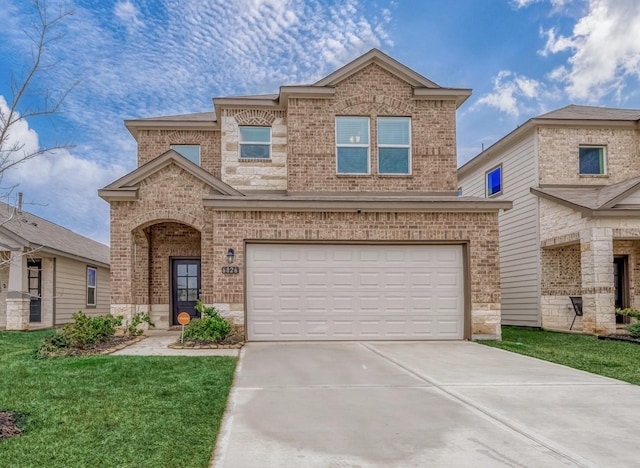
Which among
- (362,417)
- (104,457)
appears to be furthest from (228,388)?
(104,457)

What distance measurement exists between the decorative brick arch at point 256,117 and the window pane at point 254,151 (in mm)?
695

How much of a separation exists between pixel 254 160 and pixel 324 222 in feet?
12.8

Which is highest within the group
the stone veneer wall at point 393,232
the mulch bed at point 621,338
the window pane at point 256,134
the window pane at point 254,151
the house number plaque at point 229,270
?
the window pane at point 256,134

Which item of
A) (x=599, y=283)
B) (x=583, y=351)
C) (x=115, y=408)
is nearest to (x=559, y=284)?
(x=599, y=283)

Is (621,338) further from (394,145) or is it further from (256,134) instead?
(256,134)

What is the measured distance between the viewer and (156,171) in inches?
512

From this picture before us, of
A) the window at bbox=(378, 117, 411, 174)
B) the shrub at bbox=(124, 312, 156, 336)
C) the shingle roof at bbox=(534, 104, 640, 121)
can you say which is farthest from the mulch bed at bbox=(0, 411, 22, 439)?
the shingle roof at bbox=(534, 104, 640, 121)

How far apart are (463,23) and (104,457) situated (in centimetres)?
1779

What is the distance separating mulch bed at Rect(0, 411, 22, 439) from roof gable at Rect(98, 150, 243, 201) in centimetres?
812

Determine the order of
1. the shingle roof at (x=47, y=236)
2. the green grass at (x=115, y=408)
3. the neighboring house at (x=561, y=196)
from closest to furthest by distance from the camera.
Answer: the green grass at (x=115, y=408)
the neighboring house at (x=561, y=196)
the shingle roof at (x=47, y=236)

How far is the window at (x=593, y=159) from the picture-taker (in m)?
16.8

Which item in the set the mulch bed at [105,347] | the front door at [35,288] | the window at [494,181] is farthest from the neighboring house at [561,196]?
the front door at [35,288]

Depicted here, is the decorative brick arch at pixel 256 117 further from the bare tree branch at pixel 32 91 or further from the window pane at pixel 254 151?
the bare tree branch at pixel 32 91

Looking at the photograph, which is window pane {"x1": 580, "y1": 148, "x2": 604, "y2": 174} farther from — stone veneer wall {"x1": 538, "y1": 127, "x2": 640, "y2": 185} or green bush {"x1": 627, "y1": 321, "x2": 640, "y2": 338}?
green bush {"x1": 627, "y1": 321, "x2": 640, "y2": 338}
